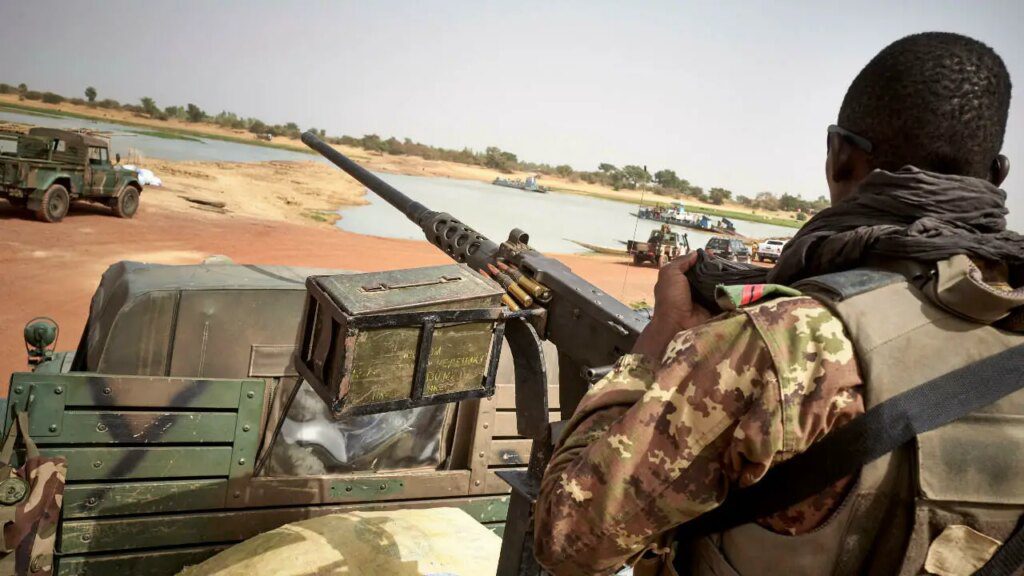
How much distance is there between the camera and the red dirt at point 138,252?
10289 millimetres

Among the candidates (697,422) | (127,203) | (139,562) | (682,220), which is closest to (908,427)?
(697,422)

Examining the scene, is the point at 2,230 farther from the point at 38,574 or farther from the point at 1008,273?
the point at 1008,273

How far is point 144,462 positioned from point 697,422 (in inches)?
124

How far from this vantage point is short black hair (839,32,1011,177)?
57.6 inches

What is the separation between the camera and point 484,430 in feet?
14.2

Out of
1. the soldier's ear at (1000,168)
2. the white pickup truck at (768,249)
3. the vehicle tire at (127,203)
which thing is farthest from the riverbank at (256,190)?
the soldier's ear at (1000,168)

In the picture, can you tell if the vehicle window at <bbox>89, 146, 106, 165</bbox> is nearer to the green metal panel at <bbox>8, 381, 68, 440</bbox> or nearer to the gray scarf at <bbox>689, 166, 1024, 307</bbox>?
the green metal panel at <bbox>8, 381, 68, 440</bbox>

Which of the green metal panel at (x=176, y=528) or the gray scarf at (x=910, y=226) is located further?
the green metal panel at (x=176, y=528)

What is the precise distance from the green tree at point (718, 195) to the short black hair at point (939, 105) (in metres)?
18.3

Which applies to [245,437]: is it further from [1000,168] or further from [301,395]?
[1000,168]

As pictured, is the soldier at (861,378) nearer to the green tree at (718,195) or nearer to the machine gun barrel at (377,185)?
the machine gun barrel at (377,185)

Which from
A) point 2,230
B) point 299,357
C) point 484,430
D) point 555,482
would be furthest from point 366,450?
point 2,230

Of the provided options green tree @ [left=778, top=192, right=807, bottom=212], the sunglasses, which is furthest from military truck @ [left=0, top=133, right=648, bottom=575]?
green tree @ [left=778, top=192, right=807, bottom=212]

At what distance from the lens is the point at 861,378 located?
4.28ft
